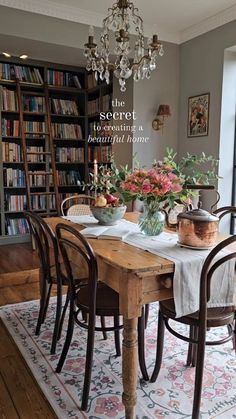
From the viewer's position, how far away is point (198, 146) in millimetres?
4246

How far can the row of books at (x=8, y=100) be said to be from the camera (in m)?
4.48

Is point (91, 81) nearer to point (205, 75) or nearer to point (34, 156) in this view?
point (34, 156)

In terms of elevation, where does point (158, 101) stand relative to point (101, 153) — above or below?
above

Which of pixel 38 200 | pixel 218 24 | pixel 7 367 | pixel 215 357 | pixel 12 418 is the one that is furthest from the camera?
pixel 38 200

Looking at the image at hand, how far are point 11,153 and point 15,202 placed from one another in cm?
68

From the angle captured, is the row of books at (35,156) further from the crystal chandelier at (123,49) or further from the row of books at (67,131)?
the crystal chandelier at (123,49)

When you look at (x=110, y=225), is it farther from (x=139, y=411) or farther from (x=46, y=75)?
(x=46, y=75)

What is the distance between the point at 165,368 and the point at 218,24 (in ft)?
11.9

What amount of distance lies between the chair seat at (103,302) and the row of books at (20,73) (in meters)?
3.62

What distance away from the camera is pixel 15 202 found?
4703 millimetres

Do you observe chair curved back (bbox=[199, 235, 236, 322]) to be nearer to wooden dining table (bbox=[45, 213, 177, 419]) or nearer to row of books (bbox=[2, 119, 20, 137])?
wooden dining table (bbox=[45, 213, 177, 419])

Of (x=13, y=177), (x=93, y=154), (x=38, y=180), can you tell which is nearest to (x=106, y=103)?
(x=93, y=154)

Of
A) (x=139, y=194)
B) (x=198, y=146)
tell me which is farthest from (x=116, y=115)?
(x=139, y=194)

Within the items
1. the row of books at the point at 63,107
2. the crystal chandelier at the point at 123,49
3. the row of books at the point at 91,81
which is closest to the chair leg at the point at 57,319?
the crystal chandelier at the point at 123,49
